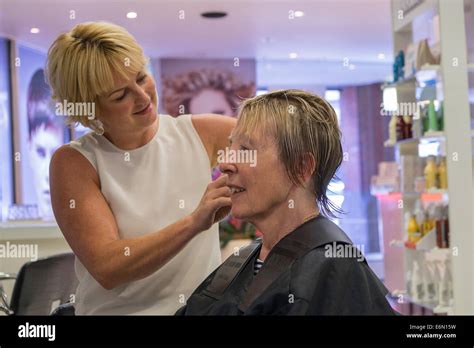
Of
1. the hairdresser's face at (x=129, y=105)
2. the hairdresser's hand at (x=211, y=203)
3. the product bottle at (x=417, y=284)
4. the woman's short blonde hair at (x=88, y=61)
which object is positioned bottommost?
the product bottle at (x=417, y=284)

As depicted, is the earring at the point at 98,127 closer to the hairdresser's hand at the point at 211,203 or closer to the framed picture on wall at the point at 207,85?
the hairdresser's hand at the point at 211,203

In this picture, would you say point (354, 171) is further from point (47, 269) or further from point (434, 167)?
point (47, 269)

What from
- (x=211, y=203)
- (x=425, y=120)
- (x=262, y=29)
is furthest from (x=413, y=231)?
(x=211, y=203)

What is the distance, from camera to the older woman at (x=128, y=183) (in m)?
1.46

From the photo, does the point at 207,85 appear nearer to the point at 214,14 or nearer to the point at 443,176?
the point at 214,14

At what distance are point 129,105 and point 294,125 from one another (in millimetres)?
368

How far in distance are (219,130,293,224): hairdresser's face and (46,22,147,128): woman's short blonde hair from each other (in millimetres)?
295

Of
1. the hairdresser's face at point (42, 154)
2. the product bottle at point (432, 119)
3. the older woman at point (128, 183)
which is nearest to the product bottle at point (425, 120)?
the product bottle at point (432, 119)

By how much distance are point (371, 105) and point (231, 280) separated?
8770 millimetres

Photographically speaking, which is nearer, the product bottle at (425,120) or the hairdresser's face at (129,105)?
the hairdresser's face at (129,105)

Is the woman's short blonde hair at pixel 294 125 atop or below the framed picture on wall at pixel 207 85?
below

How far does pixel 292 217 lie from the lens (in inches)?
57.9

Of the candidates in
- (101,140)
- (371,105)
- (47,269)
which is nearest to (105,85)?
(101,140)

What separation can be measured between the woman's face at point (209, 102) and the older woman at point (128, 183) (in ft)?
17.0
